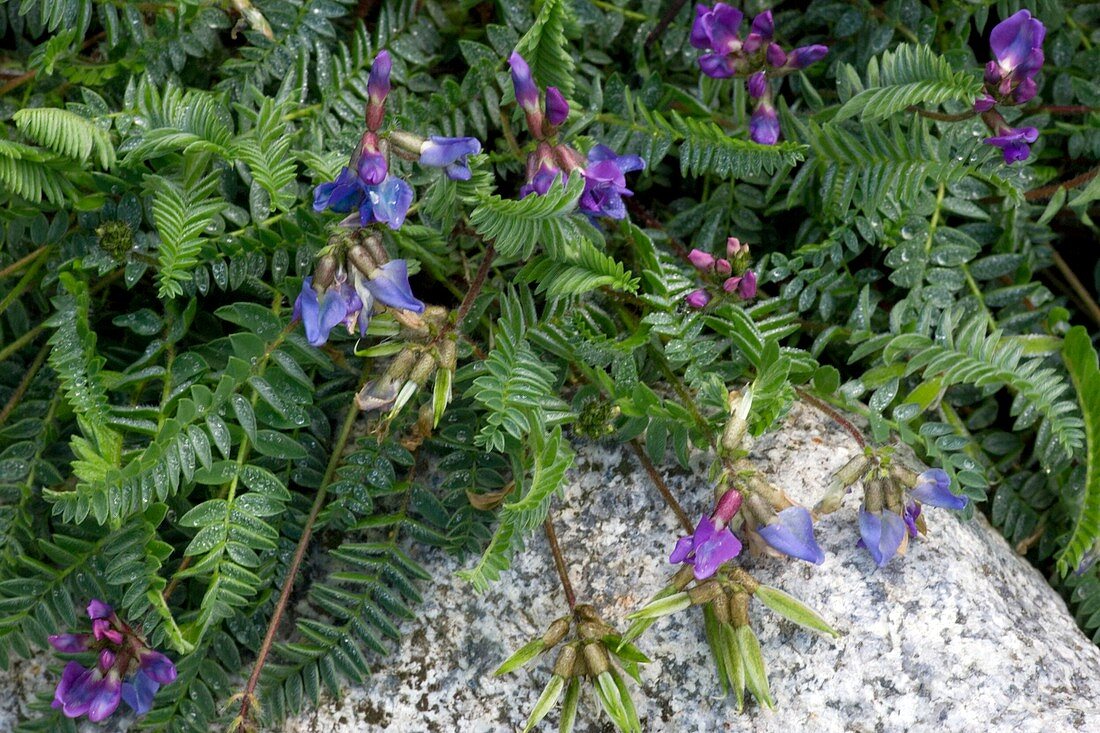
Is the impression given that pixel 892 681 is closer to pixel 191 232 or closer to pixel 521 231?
pixel 521 231

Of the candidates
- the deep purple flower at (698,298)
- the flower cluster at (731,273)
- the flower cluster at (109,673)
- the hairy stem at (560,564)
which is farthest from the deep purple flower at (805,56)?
the flower cluster at (109,673)

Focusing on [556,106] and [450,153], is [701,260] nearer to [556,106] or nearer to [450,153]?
[556,106]

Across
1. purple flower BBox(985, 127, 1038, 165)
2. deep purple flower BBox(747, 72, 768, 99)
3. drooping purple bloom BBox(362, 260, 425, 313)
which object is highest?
purple flower BBox(985, 127, 1038, 165)

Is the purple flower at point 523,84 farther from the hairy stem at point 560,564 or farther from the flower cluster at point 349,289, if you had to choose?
the hairy stem at point 560,564

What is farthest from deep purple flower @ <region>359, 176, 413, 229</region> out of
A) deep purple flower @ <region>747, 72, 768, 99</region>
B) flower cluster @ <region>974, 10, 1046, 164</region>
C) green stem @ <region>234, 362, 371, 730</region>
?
flower cluster @ <region>974, 10, 1046, 164</region>

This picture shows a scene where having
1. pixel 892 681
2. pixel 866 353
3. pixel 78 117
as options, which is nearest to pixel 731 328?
pixel 866 353

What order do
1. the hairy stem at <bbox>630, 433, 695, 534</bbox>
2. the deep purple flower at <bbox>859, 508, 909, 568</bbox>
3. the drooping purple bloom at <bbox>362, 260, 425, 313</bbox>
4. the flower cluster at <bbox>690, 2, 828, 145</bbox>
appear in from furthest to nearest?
the flower cluster at <bbox>690, 2, 828, 145</bbox> → the hairy stem at <bbox>630, 433, 695, 534</bbox> → the deep purple flower at <bbox>859, 508, 909, 568</bbox> → the drooping purple bloom at <bbox>362, 260, 425, 313</bbox>

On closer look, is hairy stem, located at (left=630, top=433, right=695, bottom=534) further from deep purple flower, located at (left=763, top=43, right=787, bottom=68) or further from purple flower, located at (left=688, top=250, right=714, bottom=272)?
deep purple flower, located at (left=763, top=43, right=787, bottom=68)
